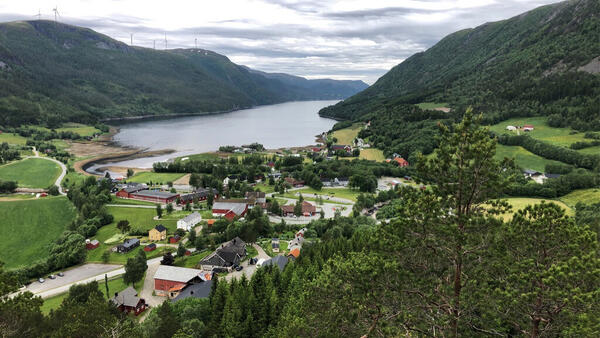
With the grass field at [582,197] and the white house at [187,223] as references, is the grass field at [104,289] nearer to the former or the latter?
the white house at [187,223]

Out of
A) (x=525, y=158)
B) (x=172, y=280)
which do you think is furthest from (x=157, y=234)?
(x=525, y=158)

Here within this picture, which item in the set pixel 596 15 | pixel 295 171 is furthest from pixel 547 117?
pixel 295 171

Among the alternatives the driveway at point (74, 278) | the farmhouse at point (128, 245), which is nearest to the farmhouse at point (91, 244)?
the farmhouse at point (128, 245)

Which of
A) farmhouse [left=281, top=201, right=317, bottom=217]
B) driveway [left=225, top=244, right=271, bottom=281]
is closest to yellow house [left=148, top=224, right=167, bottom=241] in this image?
driveway [left=225, top=244, right=271, bottom=281]

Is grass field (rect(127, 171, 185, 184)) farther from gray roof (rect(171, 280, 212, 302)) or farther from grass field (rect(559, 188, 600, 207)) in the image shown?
grass field (rect(559, 188, 600, 207))

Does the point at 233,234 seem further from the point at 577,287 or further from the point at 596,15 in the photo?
the point at 596,15

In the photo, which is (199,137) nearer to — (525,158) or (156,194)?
(156,194)
